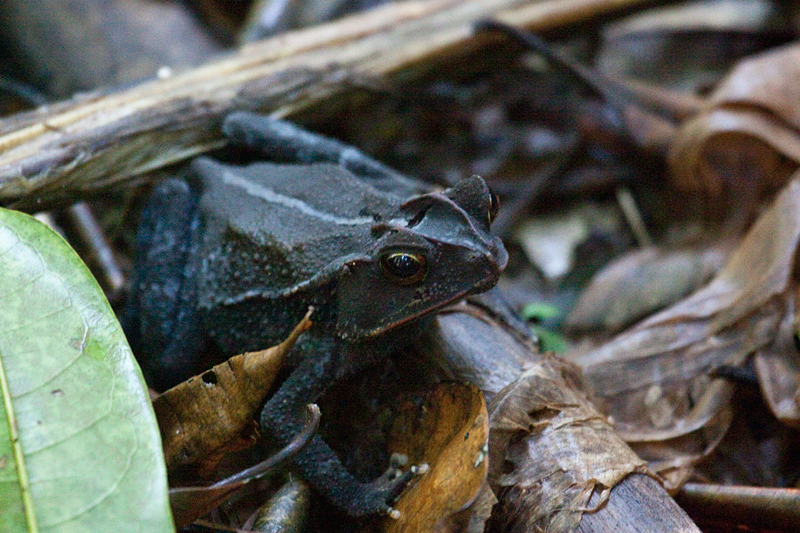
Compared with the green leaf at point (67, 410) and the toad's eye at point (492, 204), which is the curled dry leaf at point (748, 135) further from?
the green leaf at point (67, 410)

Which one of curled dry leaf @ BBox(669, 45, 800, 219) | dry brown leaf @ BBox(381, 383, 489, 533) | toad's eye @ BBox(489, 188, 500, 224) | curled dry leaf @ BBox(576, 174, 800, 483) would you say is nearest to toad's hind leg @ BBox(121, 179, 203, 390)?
dry brown leaf @ BBox(381, 383, 489, 533)

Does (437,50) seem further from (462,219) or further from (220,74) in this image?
(462,219)

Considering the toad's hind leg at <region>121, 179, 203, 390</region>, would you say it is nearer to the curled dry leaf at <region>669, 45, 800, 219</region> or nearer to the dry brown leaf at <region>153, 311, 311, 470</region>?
the dry brown leaf at <region>153, 311, 311, 470</region>

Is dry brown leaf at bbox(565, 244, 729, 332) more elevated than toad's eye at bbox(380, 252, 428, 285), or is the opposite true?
toad's eye at bbox(380, 252, 428, 285)

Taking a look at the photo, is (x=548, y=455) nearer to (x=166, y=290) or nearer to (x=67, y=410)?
(x=67, y=410)

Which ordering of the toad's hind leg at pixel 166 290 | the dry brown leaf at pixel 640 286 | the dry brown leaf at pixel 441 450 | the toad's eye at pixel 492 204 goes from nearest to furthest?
the dry brown leaf at pixel 441 450
the toad's eye at pixel 492 204
the toad's hind leg at pixel 166 290
the dry brown leaf at pixel 640 286

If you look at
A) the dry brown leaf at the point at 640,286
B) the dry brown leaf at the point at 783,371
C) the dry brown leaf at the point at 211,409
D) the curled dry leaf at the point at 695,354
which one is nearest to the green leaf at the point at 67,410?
the dry brown leaf at the point at 211,409
